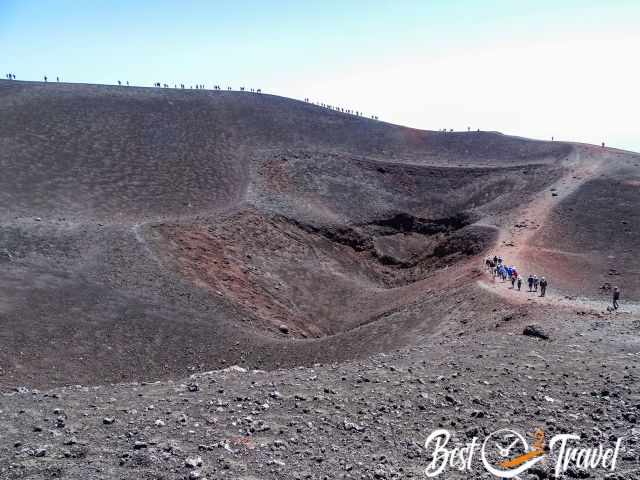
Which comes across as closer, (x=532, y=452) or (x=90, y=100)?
(x=532, y=452)

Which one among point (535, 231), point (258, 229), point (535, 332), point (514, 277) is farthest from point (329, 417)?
point (535, 231)

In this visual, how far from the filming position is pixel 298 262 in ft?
Result: 108

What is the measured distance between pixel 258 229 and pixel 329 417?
23949 mm

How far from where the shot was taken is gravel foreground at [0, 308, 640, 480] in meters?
9.18

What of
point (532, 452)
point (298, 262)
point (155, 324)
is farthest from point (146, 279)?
point (532, 452)

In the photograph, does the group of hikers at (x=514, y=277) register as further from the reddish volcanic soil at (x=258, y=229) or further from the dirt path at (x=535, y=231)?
the reddish volcanic soil at (x=258, y=229)

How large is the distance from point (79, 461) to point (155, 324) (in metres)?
12.4

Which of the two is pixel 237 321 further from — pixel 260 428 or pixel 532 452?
pixel 532 452

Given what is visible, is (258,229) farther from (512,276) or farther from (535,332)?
(535,332)

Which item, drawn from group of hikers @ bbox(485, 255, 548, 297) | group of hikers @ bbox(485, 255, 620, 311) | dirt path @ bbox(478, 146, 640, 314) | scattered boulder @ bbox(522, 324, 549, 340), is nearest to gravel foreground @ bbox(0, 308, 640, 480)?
scattered boulder @ bbox(522, 324, 549, 340)

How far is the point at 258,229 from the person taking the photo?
34219 millimetres

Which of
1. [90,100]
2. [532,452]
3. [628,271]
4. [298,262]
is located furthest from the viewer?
[90,100]

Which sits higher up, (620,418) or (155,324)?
(620,418)

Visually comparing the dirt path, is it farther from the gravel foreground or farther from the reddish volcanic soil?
the gravel foreground
